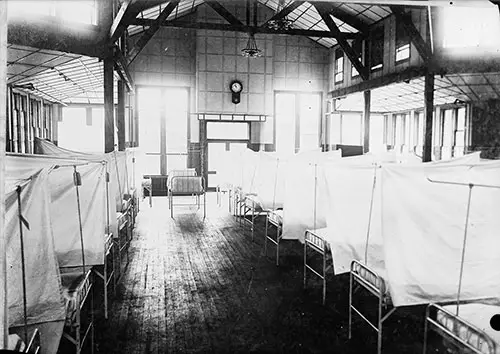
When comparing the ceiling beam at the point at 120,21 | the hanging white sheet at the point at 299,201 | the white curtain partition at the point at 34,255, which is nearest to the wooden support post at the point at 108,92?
the ceiling beam at the point at 120,21

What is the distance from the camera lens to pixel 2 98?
1902 millimetres

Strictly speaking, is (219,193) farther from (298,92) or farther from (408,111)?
(408,111)

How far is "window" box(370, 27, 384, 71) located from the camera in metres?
11.0

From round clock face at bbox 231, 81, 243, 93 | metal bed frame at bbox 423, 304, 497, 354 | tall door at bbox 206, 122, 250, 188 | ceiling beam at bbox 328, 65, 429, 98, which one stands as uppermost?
round clock face at bbox 231, 81, 243, 93

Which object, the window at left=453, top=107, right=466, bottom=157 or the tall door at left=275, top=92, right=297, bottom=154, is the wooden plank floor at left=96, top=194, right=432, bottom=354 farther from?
the tall door at left=275, top=92, right=297, bottom=154

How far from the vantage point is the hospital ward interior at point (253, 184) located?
2.98 m

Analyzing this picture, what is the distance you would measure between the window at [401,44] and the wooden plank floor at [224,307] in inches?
214

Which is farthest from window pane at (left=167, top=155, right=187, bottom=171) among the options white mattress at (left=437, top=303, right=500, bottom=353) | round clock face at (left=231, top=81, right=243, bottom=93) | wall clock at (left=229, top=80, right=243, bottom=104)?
white mattress at (left=437, top=303, right=500, bottom=353)

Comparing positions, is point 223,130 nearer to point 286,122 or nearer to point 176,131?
point 176,131

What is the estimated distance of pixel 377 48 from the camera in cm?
1120

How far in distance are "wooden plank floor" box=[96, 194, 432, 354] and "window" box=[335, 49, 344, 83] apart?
7.71 metres

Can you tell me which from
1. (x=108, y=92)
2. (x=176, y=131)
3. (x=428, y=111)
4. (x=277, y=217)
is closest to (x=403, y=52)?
(x=428, y=111)

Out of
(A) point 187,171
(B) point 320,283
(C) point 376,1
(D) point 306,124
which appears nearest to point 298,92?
(D) point 306,124

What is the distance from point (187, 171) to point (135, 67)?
4.85m
